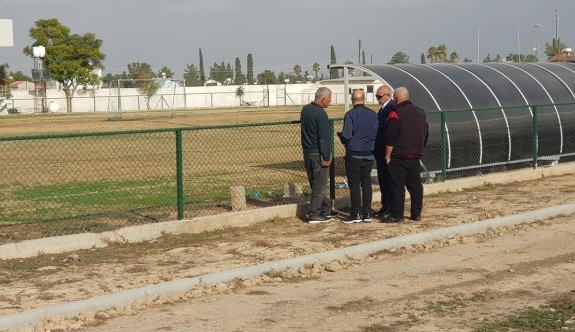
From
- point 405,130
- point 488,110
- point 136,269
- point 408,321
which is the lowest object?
point 408,321

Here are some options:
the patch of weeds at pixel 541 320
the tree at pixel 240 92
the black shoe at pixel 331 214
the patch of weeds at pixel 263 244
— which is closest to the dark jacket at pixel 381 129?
the black shoe at pixel 331 214

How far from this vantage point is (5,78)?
88.8m

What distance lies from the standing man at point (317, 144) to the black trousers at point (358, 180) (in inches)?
12.3

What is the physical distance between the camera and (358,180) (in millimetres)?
12859

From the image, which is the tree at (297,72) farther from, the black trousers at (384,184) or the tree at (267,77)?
the black trousers at (384,184)

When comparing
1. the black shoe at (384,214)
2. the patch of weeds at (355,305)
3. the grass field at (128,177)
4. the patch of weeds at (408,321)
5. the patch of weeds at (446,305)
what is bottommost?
the patch of weeds at (408,321)

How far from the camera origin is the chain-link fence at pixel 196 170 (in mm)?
13242

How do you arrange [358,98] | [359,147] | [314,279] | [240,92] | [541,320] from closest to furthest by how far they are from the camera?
1. [541,320]
2. [314,279]
3. [358,98]
4. [359,147]
5. [240,92]

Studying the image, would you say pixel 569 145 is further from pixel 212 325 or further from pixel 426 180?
pixel 212 325

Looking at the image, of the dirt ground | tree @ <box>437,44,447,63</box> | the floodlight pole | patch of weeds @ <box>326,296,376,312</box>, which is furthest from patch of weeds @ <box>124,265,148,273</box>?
tree @ <box>437,44,447,63</box>

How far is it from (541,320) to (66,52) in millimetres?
79772

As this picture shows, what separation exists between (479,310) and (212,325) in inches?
87.8

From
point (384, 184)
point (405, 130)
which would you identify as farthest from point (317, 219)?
point (405, 130)

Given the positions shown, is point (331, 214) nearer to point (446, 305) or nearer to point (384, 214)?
point (384, 214)
